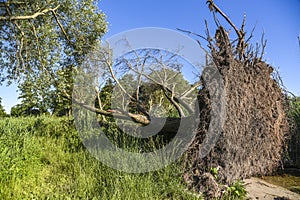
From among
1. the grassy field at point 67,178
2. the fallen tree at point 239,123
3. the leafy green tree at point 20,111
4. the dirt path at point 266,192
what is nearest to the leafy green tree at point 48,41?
the grassy field at point 67,178

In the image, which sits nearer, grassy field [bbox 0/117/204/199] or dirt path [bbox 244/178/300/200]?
grassy field [bbox 0/117/204/199]

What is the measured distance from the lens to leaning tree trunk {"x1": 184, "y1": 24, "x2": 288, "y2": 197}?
3303 millimetres

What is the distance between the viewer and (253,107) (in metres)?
4.02

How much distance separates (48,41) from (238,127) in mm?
6506

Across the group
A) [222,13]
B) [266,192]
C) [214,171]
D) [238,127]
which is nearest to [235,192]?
[214,171]

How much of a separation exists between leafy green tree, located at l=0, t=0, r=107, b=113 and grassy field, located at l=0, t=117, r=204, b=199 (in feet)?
7.34

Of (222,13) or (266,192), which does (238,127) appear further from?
(222,13)

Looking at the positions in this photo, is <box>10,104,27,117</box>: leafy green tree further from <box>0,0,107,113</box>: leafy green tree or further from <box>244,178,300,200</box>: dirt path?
<box>244,178,300,200</box>: dirt path

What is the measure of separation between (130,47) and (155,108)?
6.28 feet

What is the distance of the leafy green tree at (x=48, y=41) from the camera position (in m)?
6.48

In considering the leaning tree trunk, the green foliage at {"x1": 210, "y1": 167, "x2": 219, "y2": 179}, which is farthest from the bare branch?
the green foliage at {"x1": 210, "y1": 167, "x2": 219, "y2": 179}

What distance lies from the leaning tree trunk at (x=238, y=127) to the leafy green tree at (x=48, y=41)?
427 centimetres

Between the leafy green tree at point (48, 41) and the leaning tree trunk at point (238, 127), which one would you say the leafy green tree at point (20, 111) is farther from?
the leaning tree trunk at point (238, 127)

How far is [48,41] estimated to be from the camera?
7.31 metres
